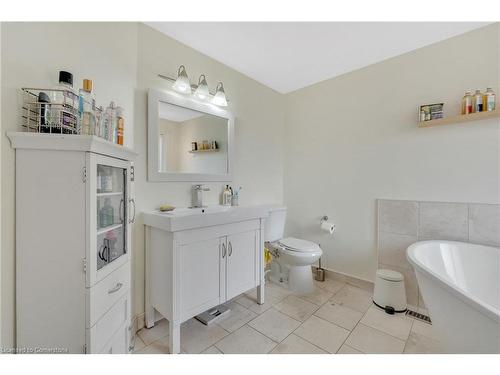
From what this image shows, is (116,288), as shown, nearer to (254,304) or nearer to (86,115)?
(86,115)

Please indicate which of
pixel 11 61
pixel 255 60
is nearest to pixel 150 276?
pixel 11 61

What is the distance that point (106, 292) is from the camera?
3.45 ft

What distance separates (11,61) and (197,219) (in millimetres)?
1157

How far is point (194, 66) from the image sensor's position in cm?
191

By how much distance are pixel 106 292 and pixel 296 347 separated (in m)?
1.22

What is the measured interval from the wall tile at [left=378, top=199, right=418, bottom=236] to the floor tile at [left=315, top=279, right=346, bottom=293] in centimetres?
75

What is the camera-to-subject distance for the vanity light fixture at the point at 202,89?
1.84 meters

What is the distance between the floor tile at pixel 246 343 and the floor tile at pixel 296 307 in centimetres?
37

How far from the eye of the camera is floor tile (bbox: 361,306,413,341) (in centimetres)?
154

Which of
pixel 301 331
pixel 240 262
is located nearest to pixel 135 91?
pixel 240 262

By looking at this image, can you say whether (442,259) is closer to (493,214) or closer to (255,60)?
(493,214)

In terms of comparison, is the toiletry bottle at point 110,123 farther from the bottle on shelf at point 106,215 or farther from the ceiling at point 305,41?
the ceiling at point 305,41

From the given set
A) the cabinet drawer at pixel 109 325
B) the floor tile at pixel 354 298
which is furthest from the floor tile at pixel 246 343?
the floor tile at pixel 354 298

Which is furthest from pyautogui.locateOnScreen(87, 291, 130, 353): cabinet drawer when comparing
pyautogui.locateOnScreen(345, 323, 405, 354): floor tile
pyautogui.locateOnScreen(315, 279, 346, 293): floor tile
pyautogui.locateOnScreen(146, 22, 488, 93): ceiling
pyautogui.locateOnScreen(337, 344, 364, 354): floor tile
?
pyautogui.locateOnScreen(146, 22, 488, 93): ceiling
